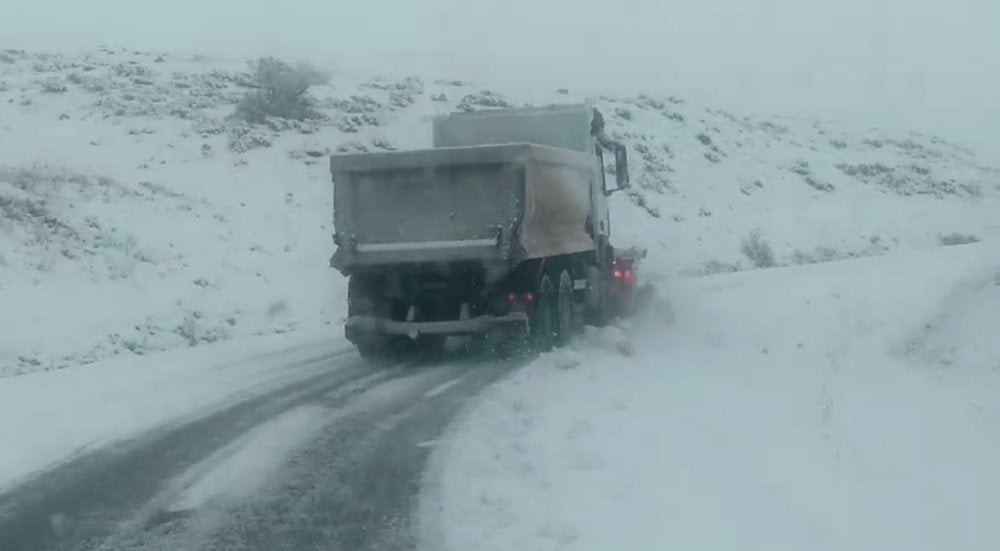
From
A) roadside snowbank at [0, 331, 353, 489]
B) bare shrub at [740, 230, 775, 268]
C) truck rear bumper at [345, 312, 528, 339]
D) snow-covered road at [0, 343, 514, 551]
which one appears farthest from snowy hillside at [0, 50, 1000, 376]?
snow-covered road at [0, 343, 514, 551]

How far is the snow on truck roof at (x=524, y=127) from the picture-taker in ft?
63.6

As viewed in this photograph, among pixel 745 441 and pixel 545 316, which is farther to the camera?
pixel 545 316

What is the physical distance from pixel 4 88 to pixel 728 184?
78.5ft

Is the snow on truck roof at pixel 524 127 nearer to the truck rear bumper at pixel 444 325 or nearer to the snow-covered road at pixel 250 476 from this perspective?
the truck rear bumper at pixel 444 325

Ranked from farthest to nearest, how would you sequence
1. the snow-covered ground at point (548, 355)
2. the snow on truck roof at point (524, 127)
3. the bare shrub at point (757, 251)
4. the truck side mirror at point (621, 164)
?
the bare shrub at point (757, 251) → the truck side mirror at point (621, 164) → the snow on truck roof at point (524, 127) → the snow-covered ground at point (548, 355)

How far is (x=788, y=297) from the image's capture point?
21.3m

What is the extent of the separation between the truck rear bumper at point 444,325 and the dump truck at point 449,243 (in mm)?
12

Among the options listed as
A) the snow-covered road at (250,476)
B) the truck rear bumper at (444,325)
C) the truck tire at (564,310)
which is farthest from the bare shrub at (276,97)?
the snow-covered road at (250,476)

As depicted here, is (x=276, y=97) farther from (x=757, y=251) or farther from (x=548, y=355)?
(x=548, y=355)

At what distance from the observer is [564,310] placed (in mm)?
17844

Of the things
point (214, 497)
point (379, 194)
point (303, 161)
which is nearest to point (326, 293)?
point (379, 194)

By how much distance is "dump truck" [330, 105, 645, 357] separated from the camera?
15.8m

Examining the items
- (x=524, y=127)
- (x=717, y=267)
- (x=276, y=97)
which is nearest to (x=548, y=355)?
(x=524, y=127)

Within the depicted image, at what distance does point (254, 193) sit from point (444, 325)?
48.5 ft
